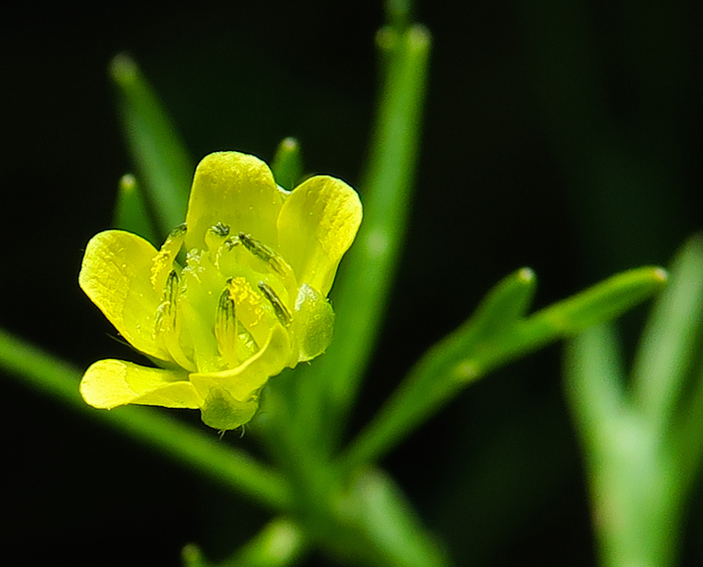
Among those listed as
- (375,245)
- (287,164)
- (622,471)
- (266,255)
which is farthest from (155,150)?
(622,471)

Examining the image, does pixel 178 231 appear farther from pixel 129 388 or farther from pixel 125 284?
pixel 129 388

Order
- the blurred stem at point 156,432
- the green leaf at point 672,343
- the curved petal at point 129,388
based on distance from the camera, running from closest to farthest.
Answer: the curved petal at point 129,388 < the blurred stem at point 156,432 < the green leaf at point 672,343

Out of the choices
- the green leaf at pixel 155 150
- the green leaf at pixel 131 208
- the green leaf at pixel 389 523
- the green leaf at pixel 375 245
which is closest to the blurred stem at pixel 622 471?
the green leaf at pixel 389 523

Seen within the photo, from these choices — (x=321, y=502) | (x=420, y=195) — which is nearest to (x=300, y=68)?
(x=420, y=195)

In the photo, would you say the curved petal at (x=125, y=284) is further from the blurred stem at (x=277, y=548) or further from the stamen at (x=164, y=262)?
the blurred stem at (x=277, y=548)

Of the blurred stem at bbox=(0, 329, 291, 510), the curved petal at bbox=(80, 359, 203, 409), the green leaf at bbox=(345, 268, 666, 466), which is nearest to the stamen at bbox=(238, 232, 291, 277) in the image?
the curved petal at bbox=(80, 359, 203, 409)

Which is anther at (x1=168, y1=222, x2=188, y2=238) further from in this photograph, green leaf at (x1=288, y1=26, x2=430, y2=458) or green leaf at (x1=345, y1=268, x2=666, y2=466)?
green leaf at (x1=288, y1=26, x2=430, y2=458)
